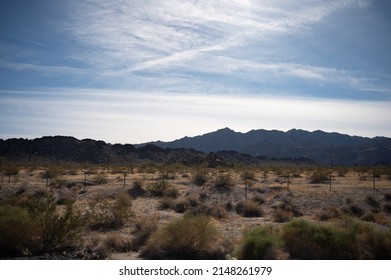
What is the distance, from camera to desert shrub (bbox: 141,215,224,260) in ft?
42.6

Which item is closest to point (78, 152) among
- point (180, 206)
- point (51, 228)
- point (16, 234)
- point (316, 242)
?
point (180, 206)

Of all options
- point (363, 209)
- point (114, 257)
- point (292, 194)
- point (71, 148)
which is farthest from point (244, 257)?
point (71, 148)

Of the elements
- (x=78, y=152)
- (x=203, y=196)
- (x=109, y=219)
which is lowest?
(x=203, y=196)

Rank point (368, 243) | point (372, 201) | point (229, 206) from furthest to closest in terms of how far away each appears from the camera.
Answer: point (372, 201), point (229, 206), point (368, 243)

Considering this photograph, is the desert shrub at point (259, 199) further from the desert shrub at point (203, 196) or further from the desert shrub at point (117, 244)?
the desert shrub at point (117, 244)

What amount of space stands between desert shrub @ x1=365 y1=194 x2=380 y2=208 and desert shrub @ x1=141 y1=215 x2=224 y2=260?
17610 millimetres

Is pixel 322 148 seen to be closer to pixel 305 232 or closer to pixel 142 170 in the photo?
pixel 142 170

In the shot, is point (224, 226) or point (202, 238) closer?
point (202, 238)

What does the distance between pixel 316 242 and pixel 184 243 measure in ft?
15.3

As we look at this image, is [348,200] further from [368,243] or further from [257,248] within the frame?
[257,248]

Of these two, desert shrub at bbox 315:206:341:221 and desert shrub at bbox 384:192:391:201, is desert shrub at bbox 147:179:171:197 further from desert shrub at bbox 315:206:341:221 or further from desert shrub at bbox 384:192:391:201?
desert shrub at bbox 384:192:391:201

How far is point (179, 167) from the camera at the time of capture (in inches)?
2132

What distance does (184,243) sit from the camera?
13117 millimetres

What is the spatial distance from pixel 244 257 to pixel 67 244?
21.9 ft
